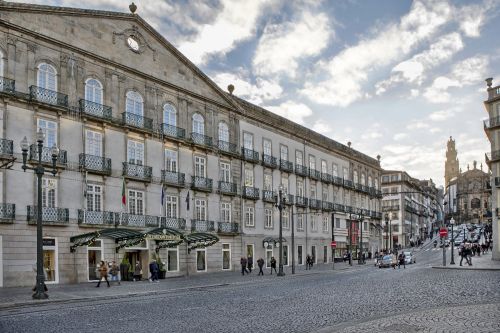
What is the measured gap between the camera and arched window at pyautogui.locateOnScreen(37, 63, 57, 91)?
31562mm

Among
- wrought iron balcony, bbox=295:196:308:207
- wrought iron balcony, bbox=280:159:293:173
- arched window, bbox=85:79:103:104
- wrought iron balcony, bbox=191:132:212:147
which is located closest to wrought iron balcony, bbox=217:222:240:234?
wrought iron balcony, bbox=191:132:212:147

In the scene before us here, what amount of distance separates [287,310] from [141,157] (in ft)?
78.5

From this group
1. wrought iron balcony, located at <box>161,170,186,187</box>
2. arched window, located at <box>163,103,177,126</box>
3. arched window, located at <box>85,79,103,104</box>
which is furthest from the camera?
arched window, located at <box>163,103,177,126</box>

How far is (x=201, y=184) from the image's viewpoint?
4256 centimetres

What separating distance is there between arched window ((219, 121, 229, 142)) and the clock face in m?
10.7

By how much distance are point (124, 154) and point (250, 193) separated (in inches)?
606

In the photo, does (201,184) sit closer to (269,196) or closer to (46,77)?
(269,196)

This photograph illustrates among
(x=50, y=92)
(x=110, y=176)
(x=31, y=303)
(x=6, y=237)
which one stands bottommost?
(x=31, y=303)

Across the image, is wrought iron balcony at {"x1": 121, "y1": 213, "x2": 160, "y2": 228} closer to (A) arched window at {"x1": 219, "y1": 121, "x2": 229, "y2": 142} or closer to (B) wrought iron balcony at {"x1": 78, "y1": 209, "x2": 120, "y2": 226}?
(B) wrought iron balcony at {"x1": 78, "y1": 209, "x2": 120, "y2": 226}

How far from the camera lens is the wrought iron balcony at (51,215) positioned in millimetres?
29578

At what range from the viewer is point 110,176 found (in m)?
34.9

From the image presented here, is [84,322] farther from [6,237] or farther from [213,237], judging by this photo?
[213,237]

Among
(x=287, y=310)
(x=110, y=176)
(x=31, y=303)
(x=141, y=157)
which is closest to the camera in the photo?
(x=287, y=310)

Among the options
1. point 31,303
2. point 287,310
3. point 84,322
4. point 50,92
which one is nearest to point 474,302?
point 287,310
